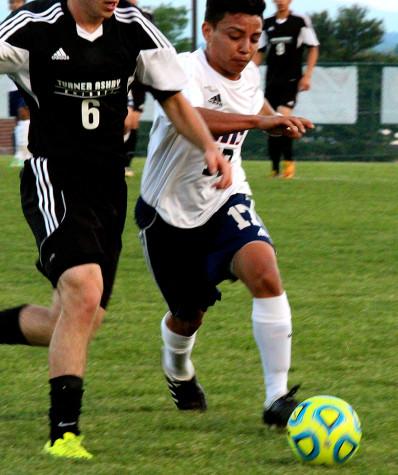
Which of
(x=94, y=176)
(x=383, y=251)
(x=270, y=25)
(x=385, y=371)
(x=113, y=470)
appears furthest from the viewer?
(x=270, y=25)

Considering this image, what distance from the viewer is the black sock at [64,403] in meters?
4.56

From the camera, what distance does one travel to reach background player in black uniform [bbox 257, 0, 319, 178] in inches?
627

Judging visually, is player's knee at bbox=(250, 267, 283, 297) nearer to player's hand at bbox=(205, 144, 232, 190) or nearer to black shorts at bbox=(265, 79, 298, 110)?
player's hand at bbox=(205, 144, 232, 190)

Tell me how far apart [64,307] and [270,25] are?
11888 millimetres

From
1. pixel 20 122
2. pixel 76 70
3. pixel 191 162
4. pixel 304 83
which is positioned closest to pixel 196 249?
pixel 191 162

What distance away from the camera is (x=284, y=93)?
16188 millimetres

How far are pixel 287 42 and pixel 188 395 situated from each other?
1112 cm

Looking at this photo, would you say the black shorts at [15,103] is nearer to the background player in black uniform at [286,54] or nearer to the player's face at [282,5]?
the background player in black uniform at [286,54]

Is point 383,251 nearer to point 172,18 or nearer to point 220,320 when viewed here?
point 220,320

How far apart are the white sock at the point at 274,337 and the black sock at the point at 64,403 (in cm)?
84

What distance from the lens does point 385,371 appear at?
605 centimetres

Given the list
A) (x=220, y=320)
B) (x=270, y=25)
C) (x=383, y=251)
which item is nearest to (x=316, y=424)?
(x=220, y=320)

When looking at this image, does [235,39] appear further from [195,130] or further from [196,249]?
[196,249]

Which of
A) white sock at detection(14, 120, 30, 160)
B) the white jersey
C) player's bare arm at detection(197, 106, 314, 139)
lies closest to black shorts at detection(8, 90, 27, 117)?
white sock at detection(14, 120, 30, 160)
